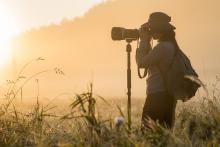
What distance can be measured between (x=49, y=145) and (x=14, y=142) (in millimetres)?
328

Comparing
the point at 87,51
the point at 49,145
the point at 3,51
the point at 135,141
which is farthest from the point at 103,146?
the point at 87,51

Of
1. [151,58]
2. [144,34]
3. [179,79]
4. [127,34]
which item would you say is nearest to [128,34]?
[127,34]

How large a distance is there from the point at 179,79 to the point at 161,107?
40 cm

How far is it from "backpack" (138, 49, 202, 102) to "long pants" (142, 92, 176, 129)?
120 mm

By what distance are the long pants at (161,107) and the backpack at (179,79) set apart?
120 mm

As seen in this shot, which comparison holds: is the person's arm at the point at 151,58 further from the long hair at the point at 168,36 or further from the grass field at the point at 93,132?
the grass field at the point at 93,132

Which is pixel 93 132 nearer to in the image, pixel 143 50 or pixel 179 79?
pixel 179 79

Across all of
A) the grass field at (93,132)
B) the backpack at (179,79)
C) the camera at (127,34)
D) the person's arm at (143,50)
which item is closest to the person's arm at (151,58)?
the person's arm at (143,50)

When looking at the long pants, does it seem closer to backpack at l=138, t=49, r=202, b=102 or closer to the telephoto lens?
backpack at l=138, t=49, r=202, b=102

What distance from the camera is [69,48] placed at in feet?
541

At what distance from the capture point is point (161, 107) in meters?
8.42

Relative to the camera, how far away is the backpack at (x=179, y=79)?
820 centimetres

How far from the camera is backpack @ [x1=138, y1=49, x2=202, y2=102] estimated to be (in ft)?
26.9

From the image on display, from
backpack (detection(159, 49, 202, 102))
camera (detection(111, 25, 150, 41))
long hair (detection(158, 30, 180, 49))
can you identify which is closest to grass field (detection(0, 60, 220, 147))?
backpack (detection(159, 49, 202, 102))
